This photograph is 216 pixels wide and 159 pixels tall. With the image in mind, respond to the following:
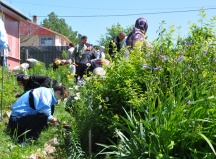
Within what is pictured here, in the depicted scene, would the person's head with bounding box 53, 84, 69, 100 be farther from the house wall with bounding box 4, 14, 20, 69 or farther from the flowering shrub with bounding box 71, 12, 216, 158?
the house wall with bounding box 4, 14, 20, 69

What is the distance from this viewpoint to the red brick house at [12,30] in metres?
15.6

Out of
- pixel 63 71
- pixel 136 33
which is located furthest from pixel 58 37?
pixel 136 33

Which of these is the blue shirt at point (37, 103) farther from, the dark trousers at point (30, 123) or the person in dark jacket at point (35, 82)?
the person in dark jacket at point (35, 82)

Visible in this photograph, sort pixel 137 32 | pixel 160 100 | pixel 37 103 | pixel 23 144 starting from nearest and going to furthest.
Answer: pixel 160 100, pixel 23 144, pixel 37 103, pixel 137 32

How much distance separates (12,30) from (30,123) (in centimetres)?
1273

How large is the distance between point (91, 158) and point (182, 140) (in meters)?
1.24

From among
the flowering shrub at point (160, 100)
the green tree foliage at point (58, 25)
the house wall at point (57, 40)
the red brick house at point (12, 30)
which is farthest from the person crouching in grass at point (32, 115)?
the green tree foliage at point (58, 25)

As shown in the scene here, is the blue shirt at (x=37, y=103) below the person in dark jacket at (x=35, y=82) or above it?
below

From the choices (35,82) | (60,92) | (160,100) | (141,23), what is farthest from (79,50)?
(160,100)

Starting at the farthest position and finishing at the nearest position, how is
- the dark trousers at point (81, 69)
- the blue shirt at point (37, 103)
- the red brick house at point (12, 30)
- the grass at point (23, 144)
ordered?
1. the red brick house at point (12, 30)
2. the dark trousers at point (81, 69)
3. the blue shirt at point (37, 103)
4. the grass at point (23, 144)

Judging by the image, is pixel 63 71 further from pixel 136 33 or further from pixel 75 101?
pixel 75 101

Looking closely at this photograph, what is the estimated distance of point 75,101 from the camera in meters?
4.70

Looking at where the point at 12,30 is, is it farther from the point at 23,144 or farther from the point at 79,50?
the point at 23,144

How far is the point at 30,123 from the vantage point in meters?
4.86
